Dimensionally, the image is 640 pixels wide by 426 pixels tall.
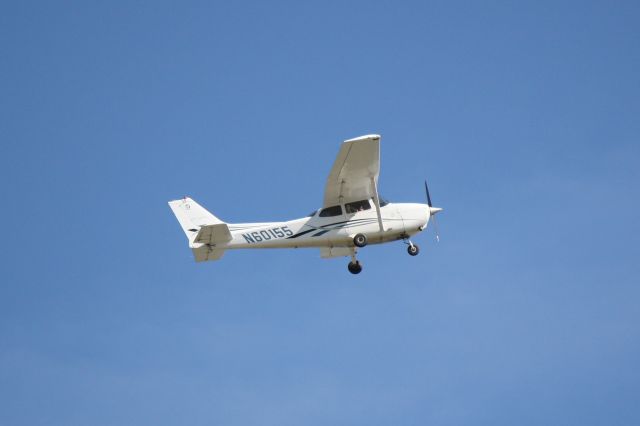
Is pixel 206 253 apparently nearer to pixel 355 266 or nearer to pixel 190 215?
pixel 190 215

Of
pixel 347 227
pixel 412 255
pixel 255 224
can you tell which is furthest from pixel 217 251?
pixel 412 255

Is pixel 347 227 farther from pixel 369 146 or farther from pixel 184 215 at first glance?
pixel 184 215

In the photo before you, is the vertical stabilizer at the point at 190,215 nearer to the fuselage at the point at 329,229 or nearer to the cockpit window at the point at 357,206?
the fuselage at the point at 329,229

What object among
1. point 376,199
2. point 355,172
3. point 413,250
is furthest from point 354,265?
point 355,172

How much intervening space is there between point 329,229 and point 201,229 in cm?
369

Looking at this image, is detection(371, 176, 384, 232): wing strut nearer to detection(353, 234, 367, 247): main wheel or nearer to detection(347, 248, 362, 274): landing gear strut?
detection(353, 234, 367, 247): main wheel

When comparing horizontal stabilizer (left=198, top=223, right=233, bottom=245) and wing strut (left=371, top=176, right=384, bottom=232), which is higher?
wing strut (left=371, top=176, right=384, bottom=232)

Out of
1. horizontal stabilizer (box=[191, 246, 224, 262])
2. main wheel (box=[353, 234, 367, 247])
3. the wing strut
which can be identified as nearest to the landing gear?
the wing strut

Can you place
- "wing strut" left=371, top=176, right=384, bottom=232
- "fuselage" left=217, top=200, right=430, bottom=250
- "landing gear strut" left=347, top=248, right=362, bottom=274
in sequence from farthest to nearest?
"landing gear strut" left=347, top=248, right=362, bottom=274, "fuselage" left=217, top=200, right=430, bottom=250, "wing strut" left=371, top=176, right=384, bottom=232

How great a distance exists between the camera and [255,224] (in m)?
28.7

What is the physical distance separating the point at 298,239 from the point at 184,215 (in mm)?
3502

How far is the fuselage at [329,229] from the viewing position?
28547mm

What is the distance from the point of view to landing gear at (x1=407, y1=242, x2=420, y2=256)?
96.4 feet

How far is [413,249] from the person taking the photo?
29.4 m
